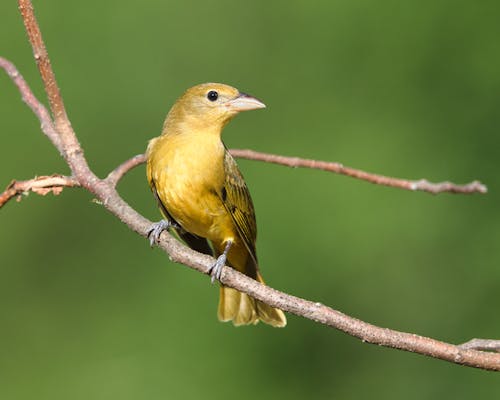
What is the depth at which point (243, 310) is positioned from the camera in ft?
11.4

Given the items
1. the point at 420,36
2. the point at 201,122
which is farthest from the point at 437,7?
the point at 201,122

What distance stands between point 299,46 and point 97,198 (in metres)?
3.97

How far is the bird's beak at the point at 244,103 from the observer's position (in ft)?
10.8

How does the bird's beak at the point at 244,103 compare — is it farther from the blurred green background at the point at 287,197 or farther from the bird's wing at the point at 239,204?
the blurred green background at the point at 287,197

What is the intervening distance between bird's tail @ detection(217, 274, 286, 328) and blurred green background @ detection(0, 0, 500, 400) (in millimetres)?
1245

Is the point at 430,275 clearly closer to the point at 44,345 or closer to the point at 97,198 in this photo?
the point at 44,345

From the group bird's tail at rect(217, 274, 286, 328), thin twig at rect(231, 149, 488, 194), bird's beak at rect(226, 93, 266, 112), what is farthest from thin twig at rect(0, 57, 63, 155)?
bird's tail at rect(217, 274, 286, 328)

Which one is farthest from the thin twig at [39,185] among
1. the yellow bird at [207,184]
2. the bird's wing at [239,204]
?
the bird's wing at [239,204]

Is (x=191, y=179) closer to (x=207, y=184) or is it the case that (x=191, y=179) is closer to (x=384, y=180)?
(x=207, y=184)

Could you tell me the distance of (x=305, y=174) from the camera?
525cm

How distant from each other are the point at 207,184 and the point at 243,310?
1.87 feet

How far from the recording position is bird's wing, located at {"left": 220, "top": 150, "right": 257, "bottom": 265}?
324 cm

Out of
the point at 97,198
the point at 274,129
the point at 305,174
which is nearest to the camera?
the point at 97,198

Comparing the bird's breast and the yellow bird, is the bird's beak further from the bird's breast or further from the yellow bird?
the bird's breast
